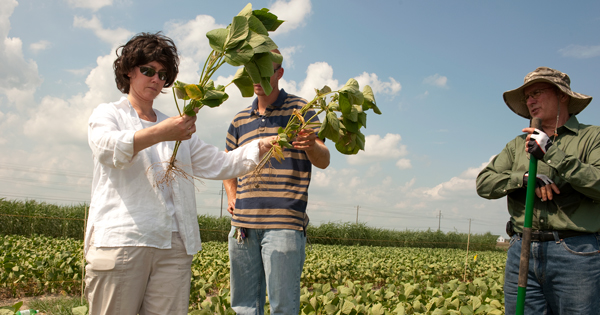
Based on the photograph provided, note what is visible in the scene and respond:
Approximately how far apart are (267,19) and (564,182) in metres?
1.90

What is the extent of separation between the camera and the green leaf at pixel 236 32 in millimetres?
1536

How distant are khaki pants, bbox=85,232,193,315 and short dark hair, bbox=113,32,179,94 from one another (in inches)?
32.0

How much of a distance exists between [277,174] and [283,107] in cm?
45

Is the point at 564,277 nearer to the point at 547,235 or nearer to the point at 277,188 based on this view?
the point at 547,235

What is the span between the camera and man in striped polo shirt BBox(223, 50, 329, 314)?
2.15 metres

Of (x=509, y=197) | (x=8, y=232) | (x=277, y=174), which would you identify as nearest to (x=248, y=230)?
(x=277, y=174)

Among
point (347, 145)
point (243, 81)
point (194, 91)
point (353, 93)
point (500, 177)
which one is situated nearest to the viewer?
point (194, 91)

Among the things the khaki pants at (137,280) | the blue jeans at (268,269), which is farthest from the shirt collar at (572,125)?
the khaki pants at (137,280)

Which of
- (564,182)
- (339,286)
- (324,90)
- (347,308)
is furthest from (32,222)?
(564,182)

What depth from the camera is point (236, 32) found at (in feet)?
5.08

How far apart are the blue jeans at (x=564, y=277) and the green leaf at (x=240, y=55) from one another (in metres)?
1.96

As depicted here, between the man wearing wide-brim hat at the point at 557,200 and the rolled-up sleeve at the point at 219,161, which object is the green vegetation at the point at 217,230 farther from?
the man wearing wide-brim hat at the point at 557,200

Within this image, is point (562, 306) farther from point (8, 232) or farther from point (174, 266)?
point (8, 232)

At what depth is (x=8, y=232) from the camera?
1586 cm
